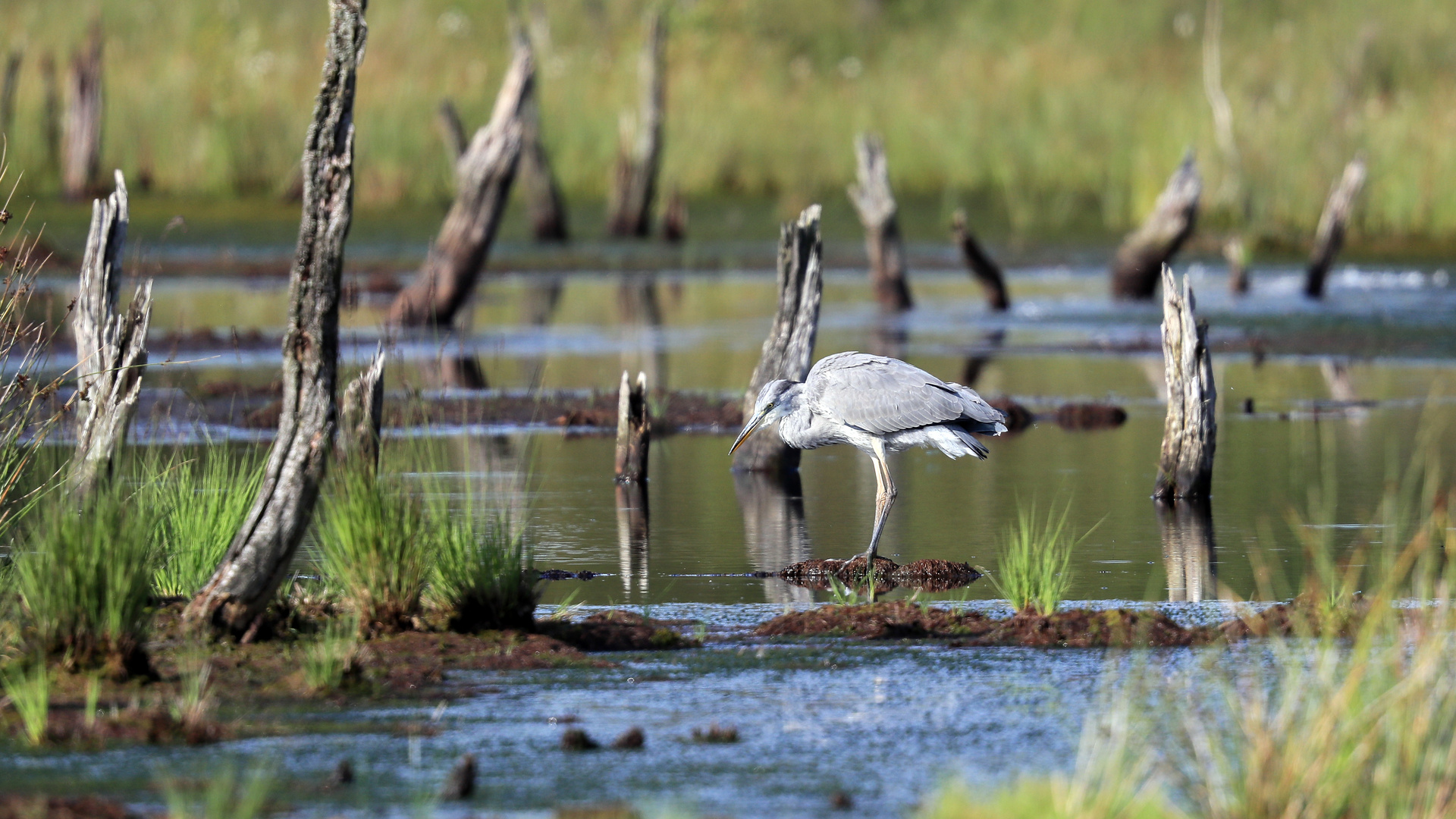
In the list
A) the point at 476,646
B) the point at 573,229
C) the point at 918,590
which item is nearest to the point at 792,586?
the point at 918,590

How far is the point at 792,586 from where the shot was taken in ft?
29.3

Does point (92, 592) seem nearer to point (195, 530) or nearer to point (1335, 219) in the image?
point (195, 530)

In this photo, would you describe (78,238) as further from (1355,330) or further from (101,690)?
(101,690)

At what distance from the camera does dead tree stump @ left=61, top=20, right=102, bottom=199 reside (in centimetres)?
2941

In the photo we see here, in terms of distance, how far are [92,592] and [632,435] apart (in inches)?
212

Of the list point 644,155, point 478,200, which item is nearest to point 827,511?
point 478,200

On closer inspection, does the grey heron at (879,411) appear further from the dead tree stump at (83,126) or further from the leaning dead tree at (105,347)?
the dead tree stump at (83,126)

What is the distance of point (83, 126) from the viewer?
29.8 metres

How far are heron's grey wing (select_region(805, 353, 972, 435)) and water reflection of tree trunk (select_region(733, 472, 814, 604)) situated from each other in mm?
754

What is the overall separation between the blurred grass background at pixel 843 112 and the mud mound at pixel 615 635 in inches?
781

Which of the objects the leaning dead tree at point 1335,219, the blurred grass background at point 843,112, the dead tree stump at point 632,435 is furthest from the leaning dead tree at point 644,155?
the dead tree stump at point 632,435

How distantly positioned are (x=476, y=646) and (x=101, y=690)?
1.29 metres

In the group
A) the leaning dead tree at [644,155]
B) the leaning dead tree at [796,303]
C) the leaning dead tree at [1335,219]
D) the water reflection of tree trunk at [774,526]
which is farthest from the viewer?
the leaning dead tree at [644,155]

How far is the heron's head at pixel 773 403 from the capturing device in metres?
9.45
